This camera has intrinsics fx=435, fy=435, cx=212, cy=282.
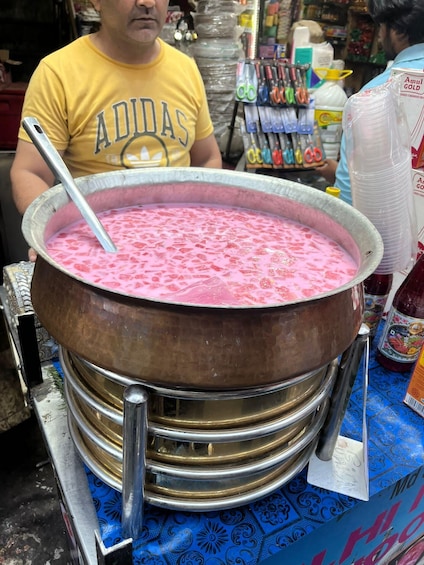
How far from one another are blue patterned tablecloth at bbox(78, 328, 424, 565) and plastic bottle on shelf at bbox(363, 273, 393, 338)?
0.34 m

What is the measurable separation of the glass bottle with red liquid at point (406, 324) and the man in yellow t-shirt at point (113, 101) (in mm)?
1127

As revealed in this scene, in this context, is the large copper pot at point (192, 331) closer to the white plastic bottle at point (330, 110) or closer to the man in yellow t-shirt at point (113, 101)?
the man in yellow t-shirt at point (113, 101)

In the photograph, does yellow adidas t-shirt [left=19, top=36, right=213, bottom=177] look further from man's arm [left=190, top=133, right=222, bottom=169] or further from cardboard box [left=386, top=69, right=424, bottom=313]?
cardboard box [left=386, top=69, right=424, bottom=313]

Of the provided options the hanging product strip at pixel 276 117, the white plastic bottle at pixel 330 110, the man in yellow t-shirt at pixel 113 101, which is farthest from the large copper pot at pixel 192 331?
the white plastic bottle at pixel 330 110

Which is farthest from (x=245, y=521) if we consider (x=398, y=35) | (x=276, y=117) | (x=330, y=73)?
(x=330, y=73)

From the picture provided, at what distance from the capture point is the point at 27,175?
5.09 ft

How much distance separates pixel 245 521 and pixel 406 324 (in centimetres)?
60

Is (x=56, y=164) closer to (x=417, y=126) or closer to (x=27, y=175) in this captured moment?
(x=27, y=175)

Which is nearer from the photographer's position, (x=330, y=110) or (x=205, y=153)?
(x=205, y=153)

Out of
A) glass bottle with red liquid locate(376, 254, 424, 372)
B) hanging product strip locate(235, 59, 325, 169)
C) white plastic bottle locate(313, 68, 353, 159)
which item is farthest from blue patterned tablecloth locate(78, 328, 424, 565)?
white plastic bottle locate(313, 68, 353, 159)

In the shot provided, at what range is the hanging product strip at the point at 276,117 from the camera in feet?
10.2

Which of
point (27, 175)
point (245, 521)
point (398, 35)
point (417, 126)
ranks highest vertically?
point (398, 35)

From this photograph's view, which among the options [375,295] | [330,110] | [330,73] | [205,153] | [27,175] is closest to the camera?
[375,295]

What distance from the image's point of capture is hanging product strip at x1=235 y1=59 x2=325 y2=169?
122 inches
